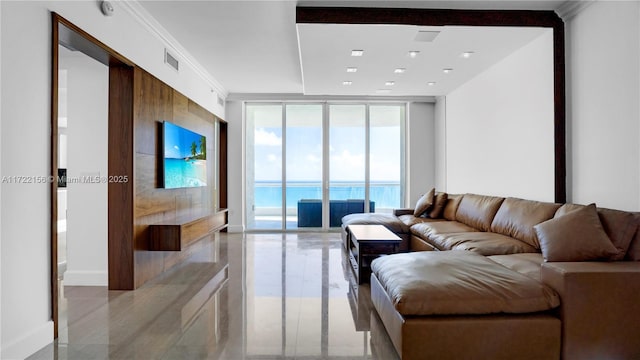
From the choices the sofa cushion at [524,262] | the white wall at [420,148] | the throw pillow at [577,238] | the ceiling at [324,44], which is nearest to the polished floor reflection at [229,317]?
the sofa cushion at [524,262]

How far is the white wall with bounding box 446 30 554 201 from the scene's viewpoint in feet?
13.2

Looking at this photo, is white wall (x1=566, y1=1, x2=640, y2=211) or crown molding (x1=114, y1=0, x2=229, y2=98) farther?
crown molding (x1=114, y1=0, x2=229, y2=98)

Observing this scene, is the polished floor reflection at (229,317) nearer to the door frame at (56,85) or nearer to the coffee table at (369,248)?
the coffee table at (369,248)

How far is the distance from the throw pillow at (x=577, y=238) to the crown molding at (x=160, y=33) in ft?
12.7

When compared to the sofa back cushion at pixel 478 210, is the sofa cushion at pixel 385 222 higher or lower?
lower

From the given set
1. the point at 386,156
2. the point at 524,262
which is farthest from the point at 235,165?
the point at 524,262

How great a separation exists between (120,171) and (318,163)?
4.49 meters

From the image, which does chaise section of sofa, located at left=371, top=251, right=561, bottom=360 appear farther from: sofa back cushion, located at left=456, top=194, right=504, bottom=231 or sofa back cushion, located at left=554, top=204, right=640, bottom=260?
sofa back cushion, located at left=456, top=194, right=504, bottom=231

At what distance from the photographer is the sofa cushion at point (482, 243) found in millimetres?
3406

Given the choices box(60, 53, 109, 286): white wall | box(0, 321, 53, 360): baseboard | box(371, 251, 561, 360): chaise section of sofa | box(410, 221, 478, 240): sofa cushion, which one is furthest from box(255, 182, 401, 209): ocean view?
box(371, 251, 561, 360): chaise section of sofa

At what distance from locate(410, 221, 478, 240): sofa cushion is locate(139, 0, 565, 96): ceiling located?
2015mm

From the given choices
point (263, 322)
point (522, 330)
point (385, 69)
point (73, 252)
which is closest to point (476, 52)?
point (385, 69)

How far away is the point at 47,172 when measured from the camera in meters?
2.55

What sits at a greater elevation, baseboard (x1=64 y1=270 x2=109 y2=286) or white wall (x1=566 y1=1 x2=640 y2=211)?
white wall (x1=566 y1=1 x2=640 y2=211)
